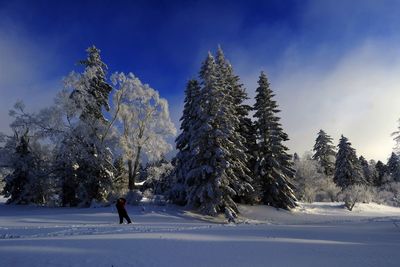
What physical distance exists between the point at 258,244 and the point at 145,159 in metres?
26.1

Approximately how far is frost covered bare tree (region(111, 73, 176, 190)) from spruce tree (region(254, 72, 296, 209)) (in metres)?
9.47

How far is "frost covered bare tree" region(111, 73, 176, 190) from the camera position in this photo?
117 feet

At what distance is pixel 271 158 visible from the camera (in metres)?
37.7

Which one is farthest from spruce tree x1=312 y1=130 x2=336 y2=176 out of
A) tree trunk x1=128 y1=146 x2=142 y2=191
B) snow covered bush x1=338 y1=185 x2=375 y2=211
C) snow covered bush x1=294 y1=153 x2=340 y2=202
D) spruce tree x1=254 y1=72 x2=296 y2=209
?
tree trunk x1=128 y1=146 x2=142 y2=191

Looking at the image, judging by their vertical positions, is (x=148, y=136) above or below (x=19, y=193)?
above

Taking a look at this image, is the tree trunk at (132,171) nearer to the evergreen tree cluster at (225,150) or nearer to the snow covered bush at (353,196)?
the evergreen tree cluster at (225,150)

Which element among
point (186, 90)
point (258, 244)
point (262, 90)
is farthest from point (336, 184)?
point (258, 244)

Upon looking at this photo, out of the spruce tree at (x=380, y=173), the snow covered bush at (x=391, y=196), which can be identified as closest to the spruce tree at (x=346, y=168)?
the snow covered bush at (x=391, y=196)

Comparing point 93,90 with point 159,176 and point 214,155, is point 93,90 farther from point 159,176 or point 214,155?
point 214,155

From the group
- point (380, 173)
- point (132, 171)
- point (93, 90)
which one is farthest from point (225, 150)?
point (380, 173)

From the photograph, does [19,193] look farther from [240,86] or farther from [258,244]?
[258,244]

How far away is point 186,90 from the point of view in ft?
122

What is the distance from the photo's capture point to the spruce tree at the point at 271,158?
123 feet

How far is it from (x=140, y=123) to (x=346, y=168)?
42.1 meters
